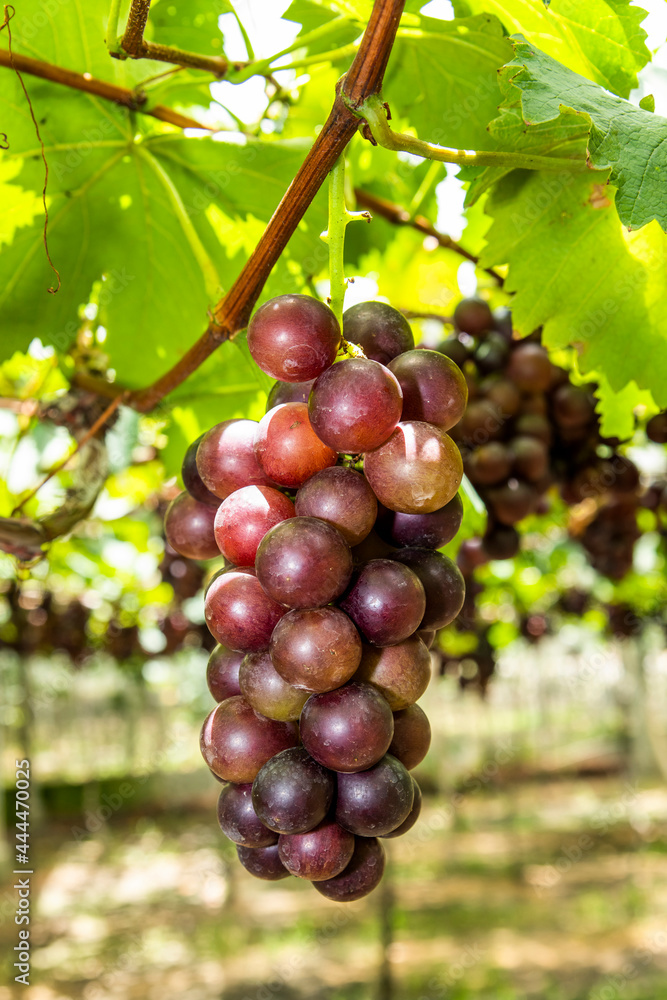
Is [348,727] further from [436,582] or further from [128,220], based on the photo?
[128,220]

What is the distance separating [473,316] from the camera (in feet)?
6.22

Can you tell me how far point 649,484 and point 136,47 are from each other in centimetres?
283

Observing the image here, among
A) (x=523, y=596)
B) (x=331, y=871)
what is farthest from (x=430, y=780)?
(x=331, y=871)

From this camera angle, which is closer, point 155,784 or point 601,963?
point 601,963

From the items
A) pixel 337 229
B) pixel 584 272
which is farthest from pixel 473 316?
pixel 337 229

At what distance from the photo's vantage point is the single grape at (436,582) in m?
0.87

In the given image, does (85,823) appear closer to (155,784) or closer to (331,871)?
(155,784)

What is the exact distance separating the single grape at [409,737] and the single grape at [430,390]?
0.33m

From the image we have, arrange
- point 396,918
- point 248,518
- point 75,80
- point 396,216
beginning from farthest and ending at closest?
point 396,918 → point 396,216 → point 75,80 → point 248,518

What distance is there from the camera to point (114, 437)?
7.85 ft

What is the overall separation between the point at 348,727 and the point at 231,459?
0.32 m

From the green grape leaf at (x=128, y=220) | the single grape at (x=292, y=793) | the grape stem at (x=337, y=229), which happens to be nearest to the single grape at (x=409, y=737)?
the single grape at (x=292, y=793)

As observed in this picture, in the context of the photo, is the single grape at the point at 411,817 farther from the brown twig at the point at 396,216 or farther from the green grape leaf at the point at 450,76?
the brown twig at the point at 396,216

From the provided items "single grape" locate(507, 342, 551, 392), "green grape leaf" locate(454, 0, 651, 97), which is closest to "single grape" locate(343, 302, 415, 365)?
"green grape leaf" locate(454, 0, 651, 97)
